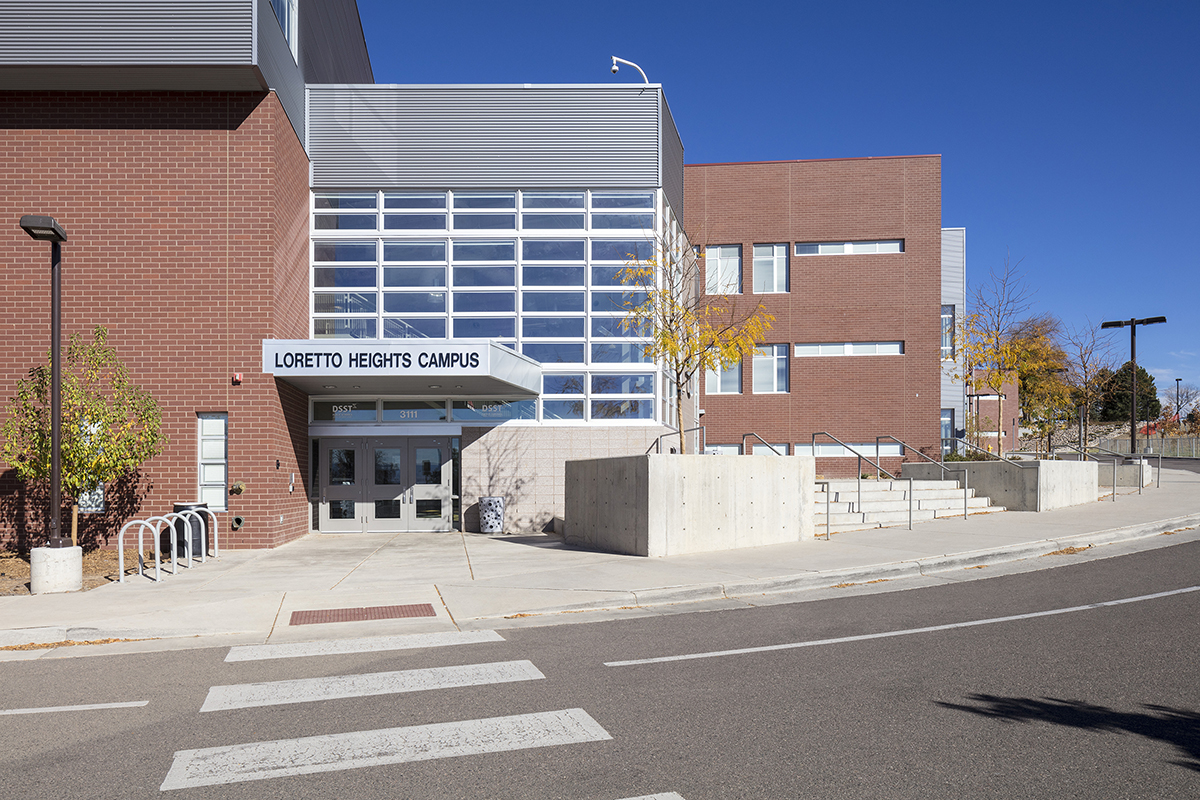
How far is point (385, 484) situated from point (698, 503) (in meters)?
9.40

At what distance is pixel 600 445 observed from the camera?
2064 cm

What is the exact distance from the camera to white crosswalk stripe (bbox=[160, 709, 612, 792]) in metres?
4.85

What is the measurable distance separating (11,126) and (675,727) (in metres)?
18.5

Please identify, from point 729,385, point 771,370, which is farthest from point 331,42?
point 771,370

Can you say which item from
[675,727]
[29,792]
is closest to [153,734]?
[29,792]

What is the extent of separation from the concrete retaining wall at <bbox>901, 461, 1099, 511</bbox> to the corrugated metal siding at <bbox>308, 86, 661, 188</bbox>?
33.9ft

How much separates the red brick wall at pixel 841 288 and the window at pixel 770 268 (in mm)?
258

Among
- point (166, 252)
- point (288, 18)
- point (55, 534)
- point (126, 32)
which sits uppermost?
point (288, 18)

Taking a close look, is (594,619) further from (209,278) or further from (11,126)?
(11,126)

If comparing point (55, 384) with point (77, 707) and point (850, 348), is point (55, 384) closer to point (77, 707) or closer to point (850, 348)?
point (77, 707)

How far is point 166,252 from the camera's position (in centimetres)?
1748

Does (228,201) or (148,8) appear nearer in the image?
(148,8)

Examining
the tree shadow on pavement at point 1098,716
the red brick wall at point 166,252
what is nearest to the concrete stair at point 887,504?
the tree shadow on pavement at point 1098,716

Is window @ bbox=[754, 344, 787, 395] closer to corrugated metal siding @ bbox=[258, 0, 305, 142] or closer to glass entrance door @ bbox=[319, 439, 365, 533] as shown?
glass entrance door @ bbox=[319, 439, 365, 533]
